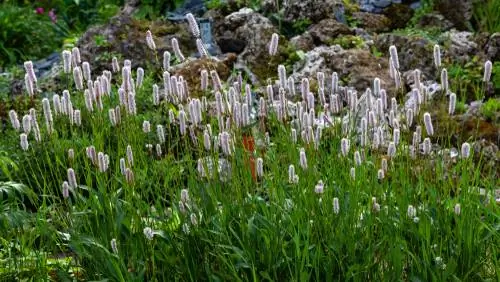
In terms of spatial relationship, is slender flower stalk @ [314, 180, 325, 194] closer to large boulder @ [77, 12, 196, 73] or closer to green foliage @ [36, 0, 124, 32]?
large boulder @ [77, 12, 196, 73]

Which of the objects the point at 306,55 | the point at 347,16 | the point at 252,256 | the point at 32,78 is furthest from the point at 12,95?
the point at 252,256

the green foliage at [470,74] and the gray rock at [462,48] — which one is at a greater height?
the gray rock at [462,48]

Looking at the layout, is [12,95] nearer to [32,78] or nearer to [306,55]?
[306,55]

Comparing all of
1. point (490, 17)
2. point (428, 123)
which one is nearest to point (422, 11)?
point (490, 17)

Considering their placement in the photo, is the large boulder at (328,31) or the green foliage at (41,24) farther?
the green foliage at (41,24)

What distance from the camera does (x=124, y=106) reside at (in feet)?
12.6

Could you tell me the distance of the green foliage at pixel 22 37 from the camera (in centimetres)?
995

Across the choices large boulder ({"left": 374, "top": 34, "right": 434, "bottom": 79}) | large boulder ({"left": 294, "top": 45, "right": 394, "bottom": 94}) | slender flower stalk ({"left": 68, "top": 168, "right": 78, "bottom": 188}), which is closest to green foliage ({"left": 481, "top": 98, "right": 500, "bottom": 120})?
large boulder ({"left": 294, "top": 45, "right": 394, "bottom": 94})

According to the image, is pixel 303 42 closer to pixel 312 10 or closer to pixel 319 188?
pixel 312 10

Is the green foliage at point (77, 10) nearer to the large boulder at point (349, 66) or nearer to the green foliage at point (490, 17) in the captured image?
the large boulder at point (349, 66)

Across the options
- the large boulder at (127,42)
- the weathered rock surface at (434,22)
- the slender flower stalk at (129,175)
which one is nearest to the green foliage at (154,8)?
the large boulder at (127,42)

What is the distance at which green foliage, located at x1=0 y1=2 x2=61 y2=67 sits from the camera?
9945mm

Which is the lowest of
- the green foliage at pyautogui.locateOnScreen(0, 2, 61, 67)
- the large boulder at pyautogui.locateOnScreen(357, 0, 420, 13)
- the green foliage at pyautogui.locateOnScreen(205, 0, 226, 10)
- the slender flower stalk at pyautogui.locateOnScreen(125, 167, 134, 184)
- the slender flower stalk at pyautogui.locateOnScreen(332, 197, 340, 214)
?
the green foliage at pyautogui.locateOnScreen(0, 2, 61, 67)

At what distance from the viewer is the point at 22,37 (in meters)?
10.2
